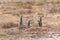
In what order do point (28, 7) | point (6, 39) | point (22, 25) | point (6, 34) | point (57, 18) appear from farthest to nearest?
point (28, 7)
point (57, 18)
point (22, 25)
point (6, 34)
point (6, 39)

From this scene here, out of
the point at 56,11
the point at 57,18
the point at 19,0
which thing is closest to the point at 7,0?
the point at 19,0

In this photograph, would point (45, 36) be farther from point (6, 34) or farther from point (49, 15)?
point (49, 15)

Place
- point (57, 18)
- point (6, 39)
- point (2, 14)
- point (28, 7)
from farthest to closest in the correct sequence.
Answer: point (28, 7)
point (2, 14)
point (57, 18)
point (6, 39)

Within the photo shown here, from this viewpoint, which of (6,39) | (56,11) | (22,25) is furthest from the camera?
(56,11)

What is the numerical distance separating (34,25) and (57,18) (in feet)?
10.4

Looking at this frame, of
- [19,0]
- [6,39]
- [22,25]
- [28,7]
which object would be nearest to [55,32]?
[22,25]

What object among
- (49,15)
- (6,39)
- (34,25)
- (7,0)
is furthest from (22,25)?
(7,0)

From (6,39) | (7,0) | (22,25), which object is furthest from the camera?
(7,0)

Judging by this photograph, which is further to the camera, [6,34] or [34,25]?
[34,25]

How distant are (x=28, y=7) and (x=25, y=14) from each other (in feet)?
9.54

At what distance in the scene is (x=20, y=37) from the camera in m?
12.6

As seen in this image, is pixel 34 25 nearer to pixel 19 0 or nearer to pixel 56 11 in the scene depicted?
pixel 56 11

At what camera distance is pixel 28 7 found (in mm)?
22219

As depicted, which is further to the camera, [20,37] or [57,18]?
[57,18]
